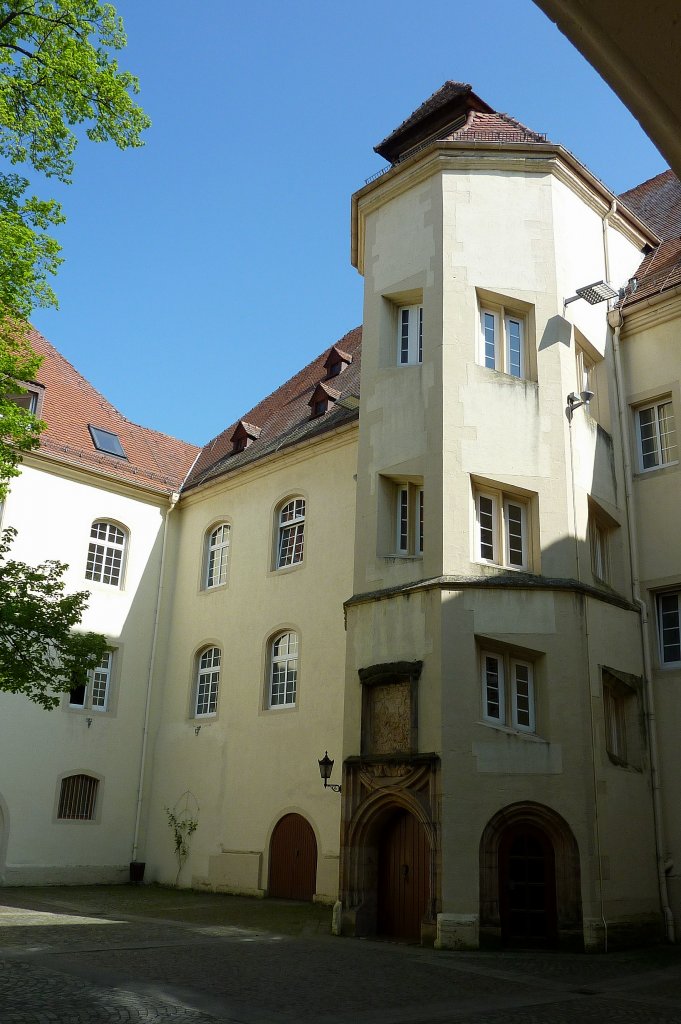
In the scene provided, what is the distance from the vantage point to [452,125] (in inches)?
744

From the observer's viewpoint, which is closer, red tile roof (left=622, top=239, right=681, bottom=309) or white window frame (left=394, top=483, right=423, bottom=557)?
white window frame (left=394, top=483, right=423, bottom=557)

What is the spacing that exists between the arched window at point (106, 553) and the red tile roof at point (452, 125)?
1090 centimetres

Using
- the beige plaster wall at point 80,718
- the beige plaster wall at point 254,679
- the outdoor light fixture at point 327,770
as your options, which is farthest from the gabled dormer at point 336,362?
the outdoor light fixture at point 327,770

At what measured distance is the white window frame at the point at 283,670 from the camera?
19609mm

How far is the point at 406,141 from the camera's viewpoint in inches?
784

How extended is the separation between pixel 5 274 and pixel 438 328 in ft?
22.7

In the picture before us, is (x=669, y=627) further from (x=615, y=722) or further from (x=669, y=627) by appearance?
(x=615, y=722)

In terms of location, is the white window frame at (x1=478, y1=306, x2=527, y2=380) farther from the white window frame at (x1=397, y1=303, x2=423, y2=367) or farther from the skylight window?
the skylight window

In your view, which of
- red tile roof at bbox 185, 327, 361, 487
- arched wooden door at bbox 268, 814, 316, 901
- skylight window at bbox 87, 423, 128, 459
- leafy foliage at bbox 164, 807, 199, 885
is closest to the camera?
arched wooden door at bbox 268, 814, 316, 901

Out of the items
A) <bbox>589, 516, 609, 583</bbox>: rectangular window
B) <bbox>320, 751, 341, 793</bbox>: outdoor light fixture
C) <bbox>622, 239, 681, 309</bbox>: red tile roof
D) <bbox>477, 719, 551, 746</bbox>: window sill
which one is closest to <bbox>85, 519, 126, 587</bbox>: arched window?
<bbox>320, 751, 341, 793</bbox>: outdoor light fixture

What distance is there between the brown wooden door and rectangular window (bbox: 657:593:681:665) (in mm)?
4910

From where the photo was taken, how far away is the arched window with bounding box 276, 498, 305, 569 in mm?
20688

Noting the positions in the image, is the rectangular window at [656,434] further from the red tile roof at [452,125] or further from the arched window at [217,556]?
the arched window at [217,556]

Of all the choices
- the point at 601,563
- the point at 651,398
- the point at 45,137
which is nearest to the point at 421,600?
the point at 601,563
